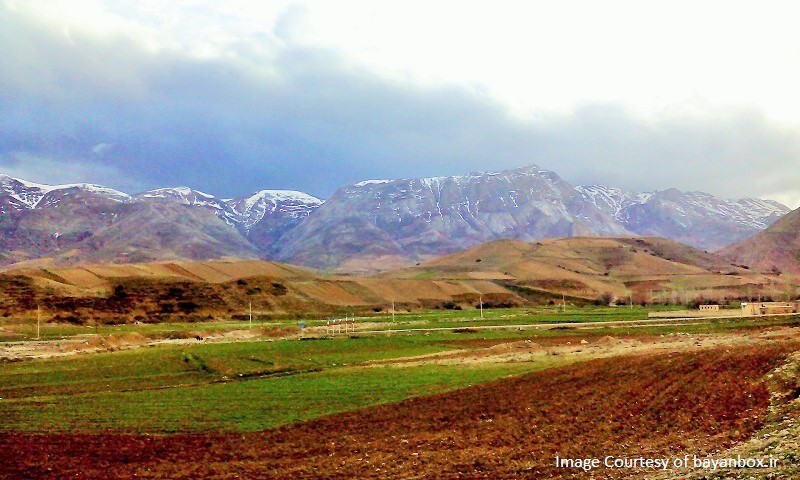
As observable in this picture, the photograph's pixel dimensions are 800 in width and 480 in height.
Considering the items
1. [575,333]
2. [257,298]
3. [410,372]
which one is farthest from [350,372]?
[257,298]

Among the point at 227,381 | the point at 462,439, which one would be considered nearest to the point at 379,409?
the point at 462,439

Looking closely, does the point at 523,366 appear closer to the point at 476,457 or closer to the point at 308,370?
the point at 308,370

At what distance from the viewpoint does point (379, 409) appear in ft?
114

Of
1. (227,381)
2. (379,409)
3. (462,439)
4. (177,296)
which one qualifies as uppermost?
(177,296)

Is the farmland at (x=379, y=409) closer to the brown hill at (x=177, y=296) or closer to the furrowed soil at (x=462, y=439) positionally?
the furrowed soil at (x=462, y=439)

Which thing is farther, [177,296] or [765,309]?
[177,296]

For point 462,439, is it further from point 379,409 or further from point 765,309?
point 765,309

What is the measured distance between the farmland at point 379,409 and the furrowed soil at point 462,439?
0.36 feet

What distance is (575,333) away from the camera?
284ft

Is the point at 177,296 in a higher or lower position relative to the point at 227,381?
higher

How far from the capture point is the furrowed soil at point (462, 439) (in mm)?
22703

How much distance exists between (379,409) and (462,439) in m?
8.98

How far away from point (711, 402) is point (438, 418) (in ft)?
37.0

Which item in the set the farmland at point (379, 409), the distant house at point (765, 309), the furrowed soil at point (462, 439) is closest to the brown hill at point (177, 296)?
the farmland at point (379, 409)
